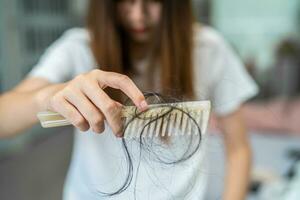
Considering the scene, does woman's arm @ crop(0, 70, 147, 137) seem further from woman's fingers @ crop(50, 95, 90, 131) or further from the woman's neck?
the woman's neck

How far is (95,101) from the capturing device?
245 mm

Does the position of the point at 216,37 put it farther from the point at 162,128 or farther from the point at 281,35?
the point at 281,35

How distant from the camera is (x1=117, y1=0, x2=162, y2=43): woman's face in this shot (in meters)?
0.37

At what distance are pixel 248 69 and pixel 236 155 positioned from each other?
3.32ft

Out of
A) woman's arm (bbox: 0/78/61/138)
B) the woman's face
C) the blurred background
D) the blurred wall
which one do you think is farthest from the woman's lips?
the blurred wall

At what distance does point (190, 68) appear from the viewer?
15.9 inches

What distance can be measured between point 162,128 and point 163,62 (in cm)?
13

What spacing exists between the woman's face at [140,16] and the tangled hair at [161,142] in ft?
0.43

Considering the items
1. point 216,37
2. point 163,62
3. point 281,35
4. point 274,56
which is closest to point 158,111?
point 163,62

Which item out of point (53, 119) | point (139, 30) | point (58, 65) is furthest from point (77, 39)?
point (53, 119)

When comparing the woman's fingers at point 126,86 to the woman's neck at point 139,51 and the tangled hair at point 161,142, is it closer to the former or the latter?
the tangled hair at point 161,142

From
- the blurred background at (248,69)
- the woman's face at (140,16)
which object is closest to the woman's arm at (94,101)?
the woman's face at (140,16)

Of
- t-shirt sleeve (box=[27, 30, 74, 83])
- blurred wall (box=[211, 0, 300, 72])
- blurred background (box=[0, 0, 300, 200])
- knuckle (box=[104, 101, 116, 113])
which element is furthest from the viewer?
blurred wall (box=[211, 0, 300, 72])

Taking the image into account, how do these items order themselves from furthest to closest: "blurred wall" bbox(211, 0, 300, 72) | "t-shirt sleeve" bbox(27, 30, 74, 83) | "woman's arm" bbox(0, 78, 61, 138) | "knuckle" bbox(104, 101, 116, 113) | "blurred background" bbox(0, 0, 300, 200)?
"blurred wall" bbox(211, 0, 300, 72)
"blurred background" bbox(0, 0, 300, 200)
"t-shirt sleeve" bbox(27, 30, 74, 83)
"woman's arm" bbox(0, 78, 61, 138)
"knuckle" bbox(104, 101, 116, 113)
